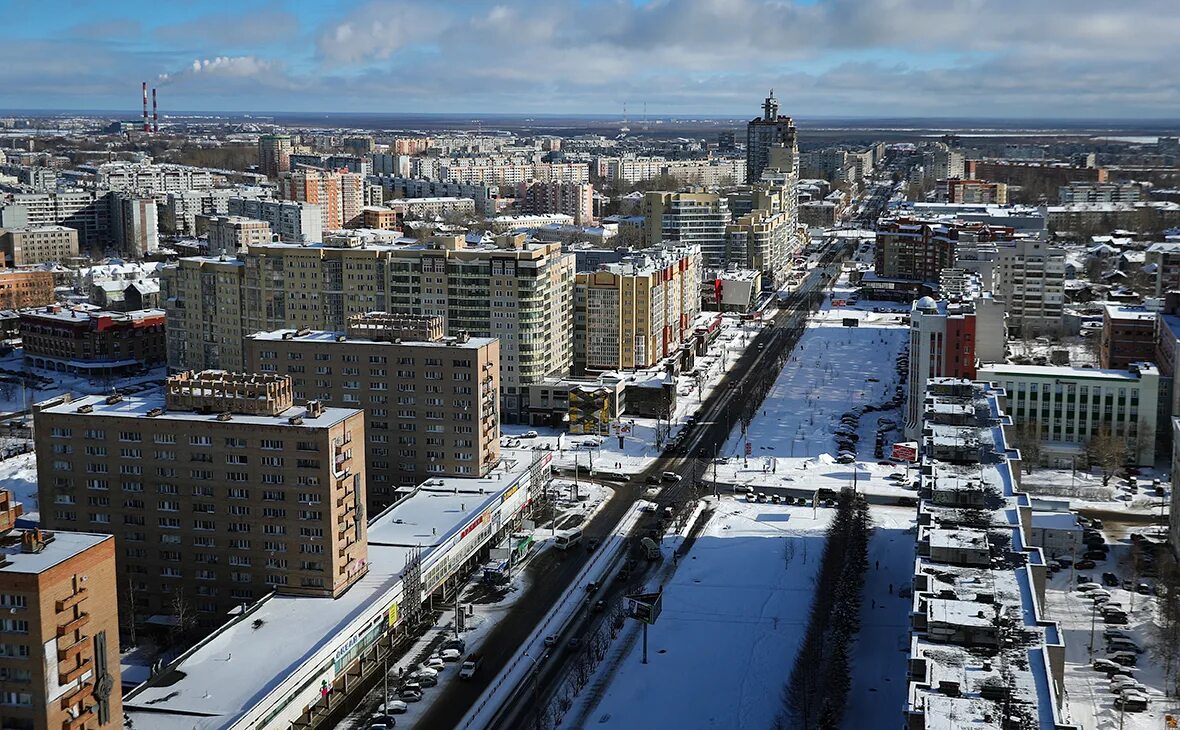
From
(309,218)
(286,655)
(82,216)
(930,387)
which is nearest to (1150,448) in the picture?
(930,387)

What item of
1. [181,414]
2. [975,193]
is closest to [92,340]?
[181,414]

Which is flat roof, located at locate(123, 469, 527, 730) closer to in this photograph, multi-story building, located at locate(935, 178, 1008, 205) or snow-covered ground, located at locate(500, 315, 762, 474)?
snow-covered ground, located at locate(500, 315, 762, 474)

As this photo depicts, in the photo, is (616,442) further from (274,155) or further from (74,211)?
(274,155)

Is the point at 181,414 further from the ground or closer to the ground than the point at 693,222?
closer to the ground

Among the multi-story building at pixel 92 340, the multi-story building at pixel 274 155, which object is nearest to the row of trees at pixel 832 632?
the multi-story building at pixel 92 340

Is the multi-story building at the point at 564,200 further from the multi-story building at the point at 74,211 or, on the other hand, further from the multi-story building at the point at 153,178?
the multi-story building at the point at 74,211

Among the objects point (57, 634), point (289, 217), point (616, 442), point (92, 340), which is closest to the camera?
point (57, 634)

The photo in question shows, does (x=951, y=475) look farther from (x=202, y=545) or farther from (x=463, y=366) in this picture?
(x=202, y=545)
